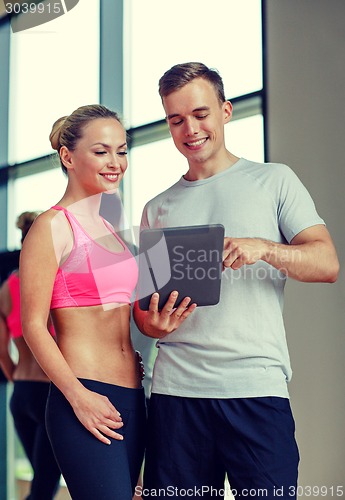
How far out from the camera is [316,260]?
47.5 inches

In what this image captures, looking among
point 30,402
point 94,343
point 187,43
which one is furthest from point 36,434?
point 187,43

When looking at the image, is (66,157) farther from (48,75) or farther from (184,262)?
(48,75)

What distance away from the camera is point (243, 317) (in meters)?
1.25

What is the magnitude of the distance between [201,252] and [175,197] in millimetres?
251

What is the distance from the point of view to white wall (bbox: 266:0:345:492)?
6.03ft

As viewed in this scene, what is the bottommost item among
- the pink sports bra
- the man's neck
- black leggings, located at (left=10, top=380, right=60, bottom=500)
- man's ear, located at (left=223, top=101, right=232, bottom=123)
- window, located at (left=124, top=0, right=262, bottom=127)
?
black leggings, located at (left=10, top=380, right=60, bottom=500)

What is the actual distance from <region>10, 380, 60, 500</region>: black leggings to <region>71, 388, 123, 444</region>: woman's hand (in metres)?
1.14

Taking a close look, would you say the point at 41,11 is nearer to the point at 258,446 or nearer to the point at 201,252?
the point at 201,252

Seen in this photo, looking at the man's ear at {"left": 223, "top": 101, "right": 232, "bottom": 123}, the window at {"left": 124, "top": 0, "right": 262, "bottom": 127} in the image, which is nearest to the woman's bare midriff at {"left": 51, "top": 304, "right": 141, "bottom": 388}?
the man's ear at {"left": 223, "top": 101, "right": 232, "bottom": 123}

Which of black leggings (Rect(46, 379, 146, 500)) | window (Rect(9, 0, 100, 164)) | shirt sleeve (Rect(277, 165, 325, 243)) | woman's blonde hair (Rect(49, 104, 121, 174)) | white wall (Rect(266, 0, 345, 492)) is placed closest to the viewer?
black leggings (Rect(46, 379, 146, 500))

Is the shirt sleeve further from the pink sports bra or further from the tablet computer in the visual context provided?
the pink sports bra

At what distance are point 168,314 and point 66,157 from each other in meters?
0.42

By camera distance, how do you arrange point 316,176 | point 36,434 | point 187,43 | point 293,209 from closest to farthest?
point 293,209
point 316,176
point 36,434
point 187,43

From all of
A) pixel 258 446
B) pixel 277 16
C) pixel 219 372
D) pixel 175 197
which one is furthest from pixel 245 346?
pixel 277 16
